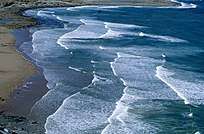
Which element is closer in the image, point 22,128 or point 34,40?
point 22,128

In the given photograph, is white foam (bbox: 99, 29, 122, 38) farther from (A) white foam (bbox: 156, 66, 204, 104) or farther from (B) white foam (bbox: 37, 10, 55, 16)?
(B) white foam (bbox: 37, 10, 55, 16)

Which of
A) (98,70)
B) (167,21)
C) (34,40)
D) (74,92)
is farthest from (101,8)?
(74,92)

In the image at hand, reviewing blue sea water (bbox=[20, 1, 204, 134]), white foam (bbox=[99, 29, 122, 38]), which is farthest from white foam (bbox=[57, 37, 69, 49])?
white foam (bbox=[99, 29, 122, 38])

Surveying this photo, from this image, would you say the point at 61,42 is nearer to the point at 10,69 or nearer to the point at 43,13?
the point at 10,69

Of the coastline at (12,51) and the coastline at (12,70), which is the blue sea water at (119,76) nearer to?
the coastline at (12,70)

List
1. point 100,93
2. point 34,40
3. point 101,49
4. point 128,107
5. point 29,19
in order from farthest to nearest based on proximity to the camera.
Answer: point 29,19, point 34,40, point 101,49, point 100,93, point 128,107

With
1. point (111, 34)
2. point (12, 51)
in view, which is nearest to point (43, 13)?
point (111, 34)

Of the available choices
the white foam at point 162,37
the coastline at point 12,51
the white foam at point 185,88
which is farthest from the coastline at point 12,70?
the white foam at point 162,37

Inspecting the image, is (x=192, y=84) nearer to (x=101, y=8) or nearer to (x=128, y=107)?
(x=128, y=107)
